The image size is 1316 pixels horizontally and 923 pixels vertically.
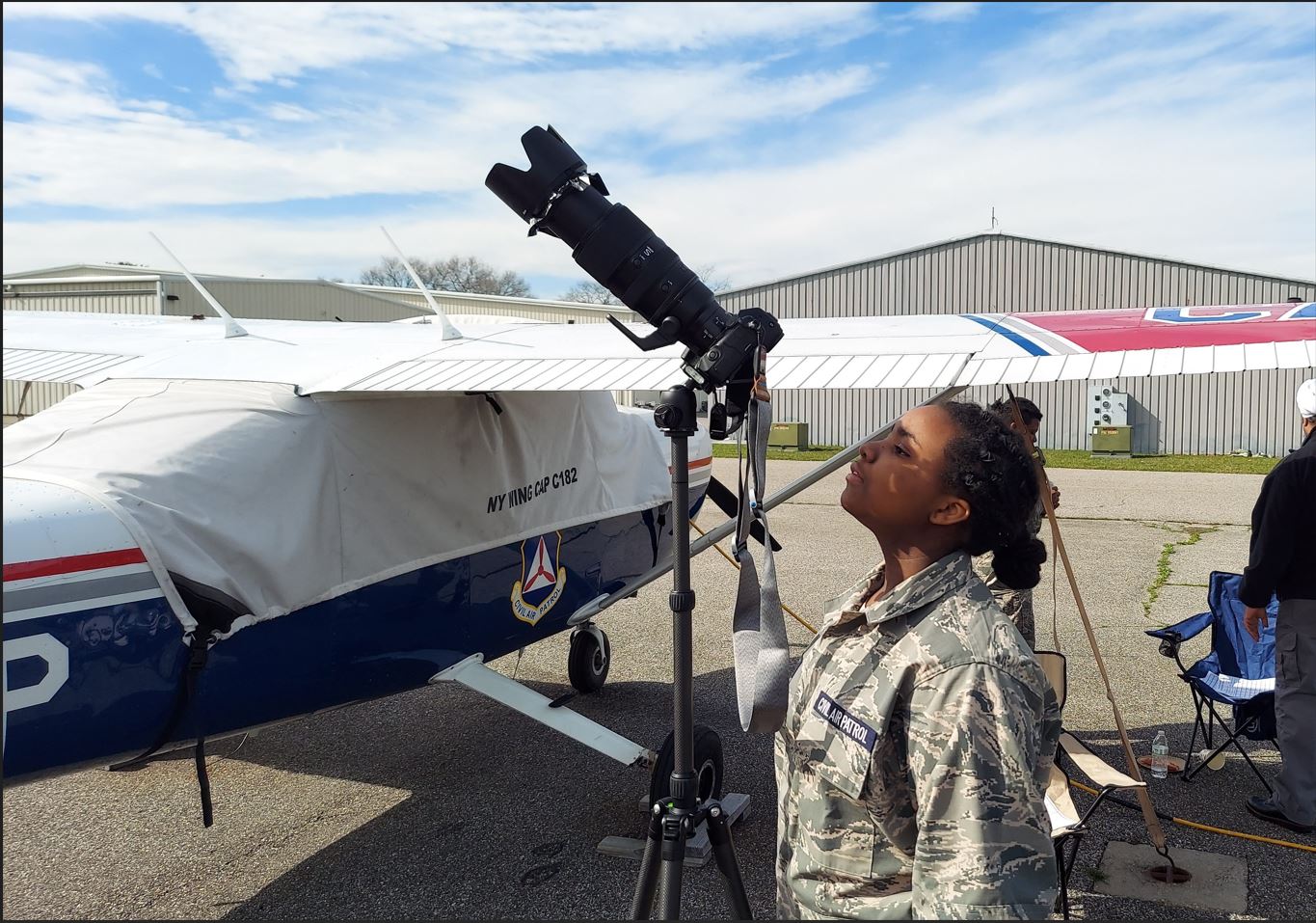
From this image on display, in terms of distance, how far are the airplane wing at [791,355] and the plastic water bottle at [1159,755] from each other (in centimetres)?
219

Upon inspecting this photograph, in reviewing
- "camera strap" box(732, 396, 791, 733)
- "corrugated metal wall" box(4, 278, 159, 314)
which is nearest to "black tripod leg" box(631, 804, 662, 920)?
"camera strap" box(732, 396, 791, 733)

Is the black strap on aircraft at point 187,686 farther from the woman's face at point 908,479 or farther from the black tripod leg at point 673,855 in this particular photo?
the woman's face at point 908,479

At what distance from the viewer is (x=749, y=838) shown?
13.7ft

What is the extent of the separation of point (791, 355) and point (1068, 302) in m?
21.1

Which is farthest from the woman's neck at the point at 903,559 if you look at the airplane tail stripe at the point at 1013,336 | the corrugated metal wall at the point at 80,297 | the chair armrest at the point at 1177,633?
the corrugated metal wall at the point at 80,297

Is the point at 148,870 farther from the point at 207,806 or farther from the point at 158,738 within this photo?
the point at 158,738

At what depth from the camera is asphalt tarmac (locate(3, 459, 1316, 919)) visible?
12.1ft

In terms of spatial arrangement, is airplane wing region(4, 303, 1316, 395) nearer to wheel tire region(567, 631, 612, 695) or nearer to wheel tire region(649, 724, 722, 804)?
wheel tire region(649, 724, 722, 804)

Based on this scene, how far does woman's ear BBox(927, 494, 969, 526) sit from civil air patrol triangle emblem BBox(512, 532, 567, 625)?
318 centimetres

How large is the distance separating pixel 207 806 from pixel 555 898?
53.1 inches

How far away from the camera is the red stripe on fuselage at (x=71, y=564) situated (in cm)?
271

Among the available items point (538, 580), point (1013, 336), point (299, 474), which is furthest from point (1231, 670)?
point (299, 474)

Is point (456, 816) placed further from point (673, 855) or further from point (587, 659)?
point (673, 855)

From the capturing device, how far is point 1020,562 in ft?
6.32
